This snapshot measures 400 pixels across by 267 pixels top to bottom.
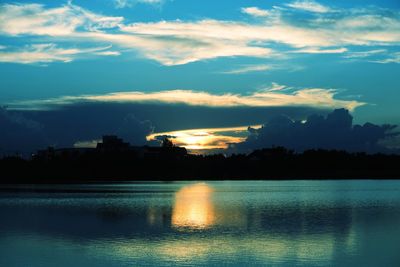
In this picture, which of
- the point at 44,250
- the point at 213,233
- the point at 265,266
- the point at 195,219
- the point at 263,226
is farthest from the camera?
the point at 195,219

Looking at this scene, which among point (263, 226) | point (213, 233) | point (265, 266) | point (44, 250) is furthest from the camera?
point (263, 226)

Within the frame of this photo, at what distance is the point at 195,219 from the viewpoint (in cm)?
5559

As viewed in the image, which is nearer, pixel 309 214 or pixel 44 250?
pixel 44 250

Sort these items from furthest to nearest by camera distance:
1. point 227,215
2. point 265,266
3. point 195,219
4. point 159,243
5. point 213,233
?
point 227,215
point 195,219
point 213,233
point 159,243
point 265,266

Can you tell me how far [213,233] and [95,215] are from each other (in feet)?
70.9

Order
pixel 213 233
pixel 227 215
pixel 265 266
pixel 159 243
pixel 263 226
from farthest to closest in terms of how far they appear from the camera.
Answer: pixel 227 215 → pixel 263 226 → pixel 213 233 → pixel 159 243 → pixel 265 266

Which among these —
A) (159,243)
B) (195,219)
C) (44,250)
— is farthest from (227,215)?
(44,250)

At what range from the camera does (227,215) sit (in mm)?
59688

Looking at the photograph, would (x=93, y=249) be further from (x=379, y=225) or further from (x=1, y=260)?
(x=379, y=225)

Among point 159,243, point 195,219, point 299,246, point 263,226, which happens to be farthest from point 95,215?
point 299,246

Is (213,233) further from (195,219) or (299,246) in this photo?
(195,219)

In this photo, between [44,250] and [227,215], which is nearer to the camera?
[44,250]

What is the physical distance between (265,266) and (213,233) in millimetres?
13742

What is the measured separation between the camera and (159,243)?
38.0 metres
